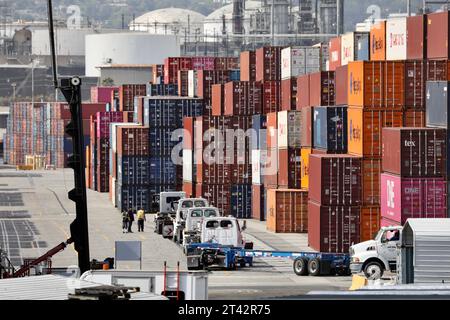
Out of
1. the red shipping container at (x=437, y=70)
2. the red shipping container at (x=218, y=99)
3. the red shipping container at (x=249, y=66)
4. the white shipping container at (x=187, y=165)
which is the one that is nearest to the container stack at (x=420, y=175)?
the red shipping container at (x=437, y=70)

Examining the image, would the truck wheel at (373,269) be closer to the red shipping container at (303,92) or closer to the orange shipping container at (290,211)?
the orange shipping container at (290,211)

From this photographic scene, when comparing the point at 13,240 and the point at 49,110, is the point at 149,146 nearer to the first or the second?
the point at 13,240

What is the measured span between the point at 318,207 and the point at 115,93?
2597 inches

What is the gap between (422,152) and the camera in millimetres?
51281

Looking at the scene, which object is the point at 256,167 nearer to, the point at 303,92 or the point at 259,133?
the point at 259,133

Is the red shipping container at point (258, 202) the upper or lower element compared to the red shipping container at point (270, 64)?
lower

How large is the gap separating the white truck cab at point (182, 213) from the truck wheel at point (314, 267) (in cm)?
1427

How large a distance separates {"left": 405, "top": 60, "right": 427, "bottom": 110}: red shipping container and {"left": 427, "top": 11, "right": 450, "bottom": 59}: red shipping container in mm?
2060

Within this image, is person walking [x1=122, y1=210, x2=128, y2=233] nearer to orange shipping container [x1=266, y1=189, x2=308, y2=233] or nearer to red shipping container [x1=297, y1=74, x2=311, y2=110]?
orange shipping container [x1=266, y1=189, x2=308, y2=233]

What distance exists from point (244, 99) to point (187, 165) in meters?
5.23

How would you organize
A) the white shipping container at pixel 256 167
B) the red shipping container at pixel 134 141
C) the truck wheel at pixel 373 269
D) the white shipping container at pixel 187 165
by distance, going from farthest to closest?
the red shipping container at pixel 134 141, the white shipping container at pixel 187 165, the white shipping container at pixel 256 167, the truck wheel at pixel 373 269

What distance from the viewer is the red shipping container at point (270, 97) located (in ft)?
276

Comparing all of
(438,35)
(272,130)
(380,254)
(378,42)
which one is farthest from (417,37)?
(272,130)
